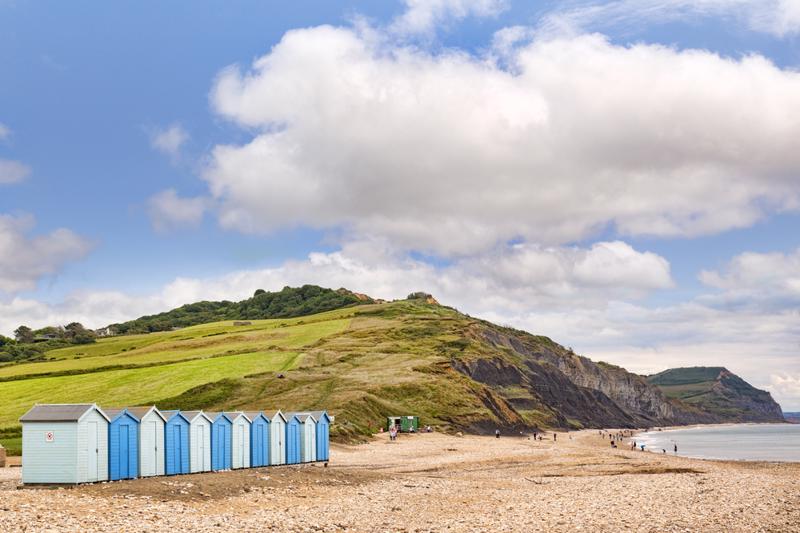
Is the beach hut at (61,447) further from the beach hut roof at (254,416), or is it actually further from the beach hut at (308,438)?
the beach hut at (308,438)

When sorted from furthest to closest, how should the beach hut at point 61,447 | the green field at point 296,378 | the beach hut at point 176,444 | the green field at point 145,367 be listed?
the green field at point 145,367 → the green field at point 296,378 → the beach hut at point 176,444 → the beach hut at point 61,447

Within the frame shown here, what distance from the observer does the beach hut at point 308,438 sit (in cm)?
6259

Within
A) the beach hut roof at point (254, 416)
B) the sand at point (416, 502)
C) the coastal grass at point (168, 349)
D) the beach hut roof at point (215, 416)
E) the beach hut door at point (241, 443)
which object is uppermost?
the coastal grass at point (168, 349)

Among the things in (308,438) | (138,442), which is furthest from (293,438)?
(138,442)

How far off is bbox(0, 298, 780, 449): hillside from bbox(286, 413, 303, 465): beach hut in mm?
25640

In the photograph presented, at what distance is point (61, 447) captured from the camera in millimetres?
40219

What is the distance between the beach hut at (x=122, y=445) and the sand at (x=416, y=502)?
1.33 metres

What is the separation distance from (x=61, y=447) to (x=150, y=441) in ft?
19.4

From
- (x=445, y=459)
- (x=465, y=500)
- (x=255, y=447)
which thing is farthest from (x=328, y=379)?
(x=465, y=500)

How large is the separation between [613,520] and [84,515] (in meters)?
21.8

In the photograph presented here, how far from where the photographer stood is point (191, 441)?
160 ft

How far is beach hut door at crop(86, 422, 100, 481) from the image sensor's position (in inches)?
1606

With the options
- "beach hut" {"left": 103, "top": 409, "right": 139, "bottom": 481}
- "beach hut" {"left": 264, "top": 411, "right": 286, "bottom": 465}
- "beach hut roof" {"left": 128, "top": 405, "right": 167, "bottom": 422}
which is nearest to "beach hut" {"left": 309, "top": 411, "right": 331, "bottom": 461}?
"beach hut" {"left": 264, "top": 411, "right": 286, "bottom": 465}

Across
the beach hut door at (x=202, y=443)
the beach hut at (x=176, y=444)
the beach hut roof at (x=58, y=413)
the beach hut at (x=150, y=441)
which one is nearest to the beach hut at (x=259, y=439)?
the beach hut door at (x=202, y=443)
